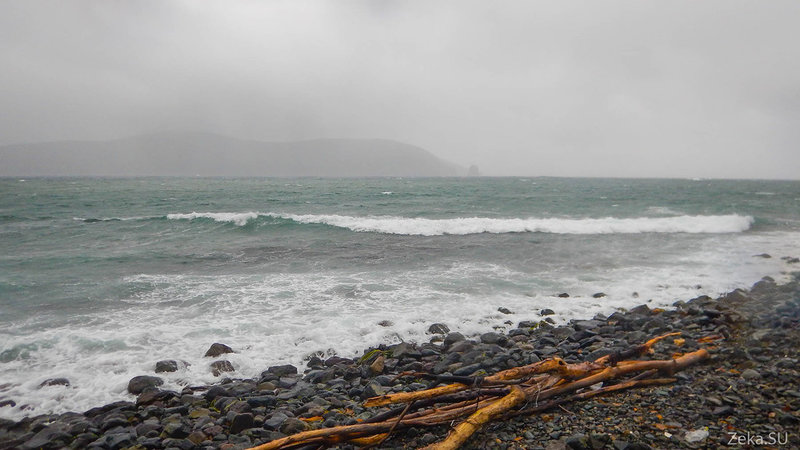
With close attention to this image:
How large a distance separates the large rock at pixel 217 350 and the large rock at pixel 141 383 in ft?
2.88

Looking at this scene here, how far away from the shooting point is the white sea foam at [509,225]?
68.8 ft

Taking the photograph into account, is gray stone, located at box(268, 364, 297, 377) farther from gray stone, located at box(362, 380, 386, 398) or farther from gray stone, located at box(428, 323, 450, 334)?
gray stone, located at box(428, 323, 450, 334)

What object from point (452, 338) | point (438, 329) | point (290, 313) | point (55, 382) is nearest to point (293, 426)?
point (452, 338)

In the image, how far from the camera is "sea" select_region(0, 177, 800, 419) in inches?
263

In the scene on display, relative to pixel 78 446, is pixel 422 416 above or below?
above

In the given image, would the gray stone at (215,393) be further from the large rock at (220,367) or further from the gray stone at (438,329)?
the gray stone at (438,329)

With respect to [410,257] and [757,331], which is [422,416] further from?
[410,257]

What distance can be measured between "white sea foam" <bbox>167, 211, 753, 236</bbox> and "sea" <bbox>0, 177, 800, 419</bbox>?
0.17 m

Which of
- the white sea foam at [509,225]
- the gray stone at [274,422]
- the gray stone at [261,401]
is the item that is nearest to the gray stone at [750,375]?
the gray stone at [274,422]

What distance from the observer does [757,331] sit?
21.3 ft

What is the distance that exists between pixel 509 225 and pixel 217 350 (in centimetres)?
1779

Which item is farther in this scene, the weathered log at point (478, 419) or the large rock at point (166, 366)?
the large rock at point (166, 366)

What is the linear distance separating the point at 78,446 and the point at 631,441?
5633 millimetres

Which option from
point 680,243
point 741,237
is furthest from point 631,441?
point 741,237
